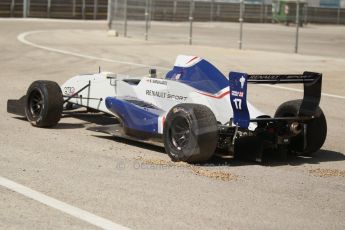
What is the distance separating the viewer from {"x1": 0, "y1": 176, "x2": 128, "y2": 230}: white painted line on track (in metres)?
6.30

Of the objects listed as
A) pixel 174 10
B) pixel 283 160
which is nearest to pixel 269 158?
pixel 283 160

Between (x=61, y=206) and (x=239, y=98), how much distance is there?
267 cm

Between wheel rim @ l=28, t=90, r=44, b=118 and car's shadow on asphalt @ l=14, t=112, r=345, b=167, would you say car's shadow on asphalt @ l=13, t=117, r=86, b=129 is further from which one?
wheel rim @ l=28, t=90, r=44, b=118

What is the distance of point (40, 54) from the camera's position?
22.3 m

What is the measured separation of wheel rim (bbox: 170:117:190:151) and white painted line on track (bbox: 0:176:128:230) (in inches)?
81.0

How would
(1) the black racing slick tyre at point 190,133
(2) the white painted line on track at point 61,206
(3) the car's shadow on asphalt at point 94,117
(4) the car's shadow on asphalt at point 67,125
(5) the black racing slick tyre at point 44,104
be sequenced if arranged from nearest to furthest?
(2) the white painted line on track at point 61,206 < (1) the black racing slick tyre at point 190,133 < (5) the black racing slick tyre at point 44,104 < (4) the car's shadow on asphalt at point 67,125 < (3) the car's shadow on asphalt at point 94,117

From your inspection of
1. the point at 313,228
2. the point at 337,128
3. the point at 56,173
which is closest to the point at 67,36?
the point at 337,128

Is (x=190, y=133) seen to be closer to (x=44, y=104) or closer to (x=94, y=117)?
(x=44, y=104)

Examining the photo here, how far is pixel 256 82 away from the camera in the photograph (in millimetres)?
8797

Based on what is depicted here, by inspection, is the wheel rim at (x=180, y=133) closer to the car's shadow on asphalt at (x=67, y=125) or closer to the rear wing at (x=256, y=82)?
the rear wing at (x=256, y=82)

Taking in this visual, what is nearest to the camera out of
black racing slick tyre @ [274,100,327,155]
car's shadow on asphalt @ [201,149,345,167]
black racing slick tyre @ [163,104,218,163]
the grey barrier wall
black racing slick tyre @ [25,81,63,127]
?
black racing slick tyre @ [163,104,218,163]

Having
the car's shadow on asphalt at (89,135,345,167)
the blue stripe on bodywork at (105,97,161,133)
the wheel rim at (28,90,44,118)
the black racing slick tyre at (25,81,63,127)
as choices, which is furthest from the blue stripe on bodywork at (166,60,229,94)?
the wheel rim at (28,90,44,118)

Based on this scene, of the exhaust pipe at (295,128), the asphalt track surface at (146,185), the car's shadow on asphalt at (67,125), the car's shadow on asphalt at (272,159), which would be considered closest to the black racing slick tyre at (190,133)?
the asphalt track surface at (146,185)

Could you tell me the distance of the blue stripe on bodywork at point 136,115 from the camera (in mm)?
9539
